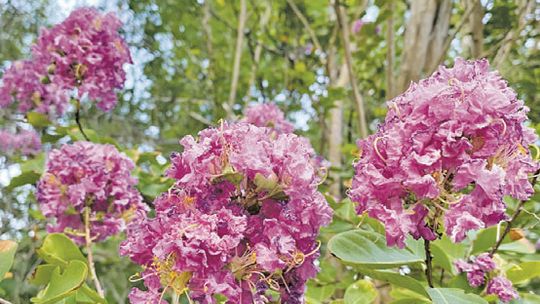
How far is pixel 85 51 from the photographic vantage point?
173 centimetres

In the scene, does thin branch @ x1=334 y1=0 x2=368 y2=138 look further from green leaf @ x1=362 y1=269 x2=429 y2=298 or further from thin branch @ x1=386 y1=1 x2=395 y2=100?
green leaf @ x1=362 y1=269 x2=429 y2=298

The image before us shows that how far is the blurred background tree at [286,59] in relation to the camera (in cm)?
194

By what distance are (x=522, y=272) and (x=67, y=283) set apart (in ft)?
2.63

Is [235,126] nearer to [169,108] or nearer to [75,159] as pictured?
[75,159]

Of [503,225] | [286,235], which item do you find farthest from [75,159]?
[503,225]

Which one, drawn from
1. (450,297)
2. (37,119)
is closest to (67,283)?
(450,297)

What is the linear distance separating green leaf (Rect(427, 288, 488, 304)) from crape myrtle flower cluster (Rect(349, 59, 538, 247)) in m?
0.09

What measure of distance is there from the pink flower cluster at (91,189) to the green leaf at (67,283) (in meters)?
0.46

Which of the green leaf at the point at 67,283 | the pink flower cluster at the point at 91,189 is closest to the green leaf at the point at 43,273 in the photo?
the green leaf at the point at 67,283

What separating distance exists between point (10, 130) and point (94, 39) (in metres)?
1.96

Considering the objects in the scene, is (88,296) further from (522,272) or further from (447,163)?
(522,272)

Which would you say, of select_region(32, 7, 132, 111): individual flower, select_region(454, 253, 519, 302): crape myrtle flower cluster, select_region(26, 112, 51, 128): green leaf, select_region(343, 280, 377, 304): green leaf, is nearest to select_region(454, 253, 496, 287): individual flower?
select_region(454, 253, 519, 302): crape myrtle flower cluster

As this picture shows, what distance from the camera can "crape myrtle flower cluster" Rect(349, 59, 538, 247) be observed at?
810 mm

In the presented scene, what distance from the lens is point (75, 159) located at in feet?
4.97
